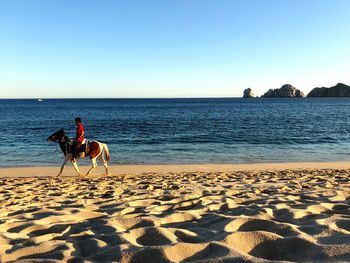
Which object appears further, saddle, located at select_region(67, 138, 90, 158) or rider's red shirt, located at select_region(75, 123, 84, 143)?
saddle, located at select_region(67, 138, 90, 158)

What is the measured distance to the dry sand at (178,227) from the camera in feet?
9.53

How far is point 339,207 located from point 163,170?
864 centimetres

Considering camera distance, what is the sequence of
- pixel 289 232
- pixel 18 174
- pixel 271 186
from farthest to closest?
1. pixel 18 174
2. pixel 271 186
3. pixel 289 232

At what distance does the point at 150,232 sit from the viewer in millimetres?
3572

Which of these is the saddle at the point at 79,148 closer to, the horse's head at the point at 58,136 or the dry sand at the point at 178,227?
the horse's head at the point at 58,136

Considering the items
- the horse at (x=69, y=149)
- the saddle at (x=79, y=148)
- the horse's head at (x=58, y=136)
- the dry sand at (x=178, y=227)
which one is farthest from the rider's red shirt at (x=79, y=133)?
the dry sand at (x=178, y=227)

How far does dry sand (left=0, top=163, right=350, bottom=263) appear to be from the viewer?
2.90 meters

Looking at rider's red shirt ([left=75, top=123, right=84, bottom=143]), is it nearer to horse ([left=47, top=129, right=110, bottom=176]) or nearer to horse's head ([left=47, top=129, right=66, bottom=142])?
horse ([left=47, top=129, right=110, bottom=176])

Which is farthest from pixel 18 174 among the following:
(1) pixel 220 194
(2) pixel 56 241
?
(2) pixel 56 241

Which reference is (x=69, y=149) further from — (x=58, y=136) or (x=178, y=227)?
(x=178, y=227)

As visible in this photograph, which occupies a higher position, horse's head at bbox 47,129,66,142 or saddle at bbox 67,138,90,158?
horse's head at bbox 47,129,66,142

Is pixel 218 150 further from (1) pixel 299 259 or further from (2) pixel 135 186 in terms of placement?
(1) pixel 299 259

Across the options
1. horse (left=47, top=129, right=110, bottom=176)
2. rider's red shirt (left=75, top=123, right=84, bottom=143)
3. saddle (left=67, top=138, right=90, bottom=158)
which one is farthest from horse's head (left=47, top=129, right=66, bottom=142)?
rider's red shirt (left=75, top=123, right=84, bottom=143)

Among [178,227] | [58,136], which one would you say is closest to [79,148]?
[58,136]
